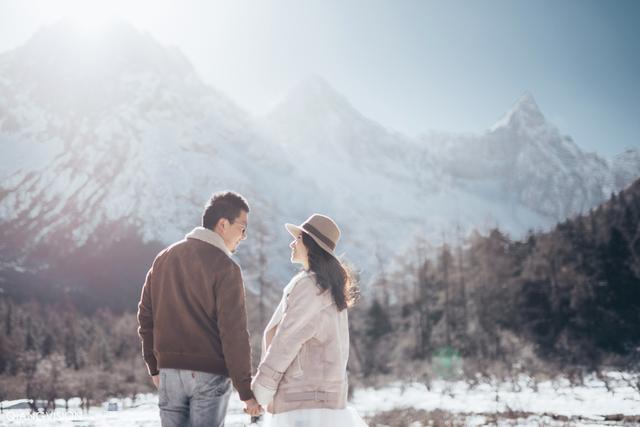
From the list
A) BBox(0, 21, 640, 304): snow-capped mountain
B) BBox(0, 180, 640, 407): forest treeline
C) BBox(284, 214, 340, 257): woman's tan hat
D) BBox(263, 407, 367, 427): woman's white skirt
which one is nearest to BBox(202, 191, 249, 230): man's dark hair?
BBox(284, 214, 340, 257): woman's tan hat

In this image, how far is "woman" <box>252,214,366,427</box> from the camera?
326cm

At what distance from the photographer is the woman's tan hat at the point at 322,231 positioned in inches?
140

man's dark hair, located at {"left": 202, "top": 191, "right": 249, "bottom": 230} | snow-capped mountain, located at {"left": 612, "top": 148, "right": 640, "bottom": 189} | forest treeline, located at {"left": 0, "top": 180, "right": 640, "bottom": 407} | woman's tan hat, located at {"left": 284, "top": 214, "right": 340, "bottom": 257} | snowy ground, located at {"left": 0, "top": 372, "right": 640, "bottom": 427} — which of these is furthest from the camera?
snow-capped mountain, located at {"left": 612, "top": 148, "right": 640, "bottom": 189}

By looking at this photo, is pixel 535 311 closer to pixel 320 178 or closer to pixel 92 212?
pixel 92 212

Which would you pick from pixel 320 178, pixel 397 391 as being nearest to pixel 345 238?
pixel 320 178

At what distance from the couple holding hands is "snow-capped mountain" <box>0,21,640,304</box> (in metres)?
31.1

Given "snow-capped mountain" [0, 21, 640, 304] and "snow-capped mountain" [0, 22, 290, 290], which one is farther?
"snow-capped mountain" [0, 21, 640, 304]

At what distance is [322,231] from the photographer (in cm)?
358

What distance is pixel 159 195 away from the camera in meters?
102

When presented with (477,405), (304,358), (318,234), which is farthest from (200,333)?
(477,405)

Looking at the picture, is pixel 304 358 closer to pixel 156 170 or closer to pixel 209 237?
pixel 209 237

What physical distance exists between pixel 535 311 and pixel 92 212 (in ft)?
234

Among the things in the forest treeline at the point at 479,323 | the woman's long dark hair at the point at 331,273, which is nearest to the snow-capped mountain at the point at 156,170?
the forest treeline at the point at 479,323

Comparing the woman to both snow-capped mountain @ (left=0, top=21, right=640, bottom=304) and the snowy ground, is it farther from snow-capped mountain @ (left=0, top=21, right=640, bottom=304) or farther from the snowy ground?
snow-capped mountain @ (left=0, top=21, right=640, bottom=304)
